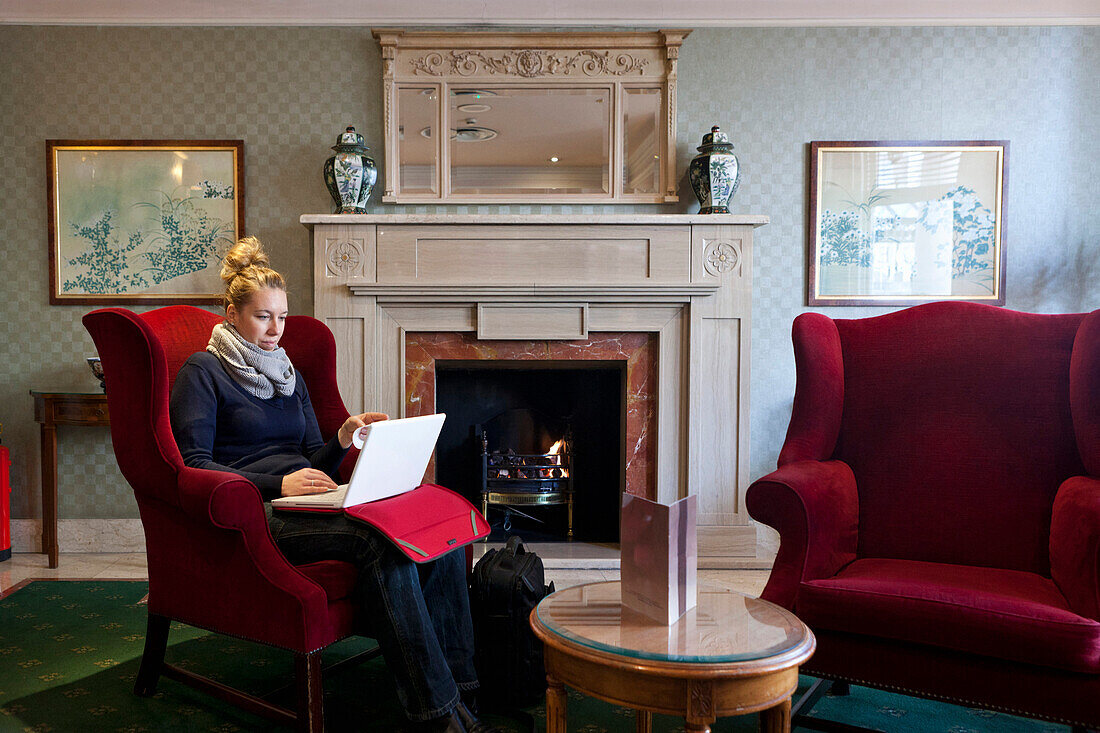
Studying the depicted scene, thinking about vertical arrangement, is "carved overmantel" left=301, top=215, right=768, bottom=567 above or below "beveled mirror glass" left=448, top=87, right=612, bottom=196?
below

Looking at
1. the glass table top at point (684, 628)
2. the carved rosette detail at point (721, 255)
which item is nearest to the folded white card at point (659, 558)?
the glass table top at point (684, 628)

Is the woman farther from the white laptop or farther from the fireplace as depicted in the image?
the fireplace

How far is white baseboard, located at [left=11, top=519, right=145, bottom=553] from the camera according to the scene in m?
3.51

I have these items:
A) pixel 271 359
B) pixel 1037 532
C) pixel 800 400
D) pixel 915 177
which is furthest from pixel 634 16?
pixel 1037 532

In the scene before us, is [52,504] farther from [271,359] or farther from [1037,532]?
[1037,532]

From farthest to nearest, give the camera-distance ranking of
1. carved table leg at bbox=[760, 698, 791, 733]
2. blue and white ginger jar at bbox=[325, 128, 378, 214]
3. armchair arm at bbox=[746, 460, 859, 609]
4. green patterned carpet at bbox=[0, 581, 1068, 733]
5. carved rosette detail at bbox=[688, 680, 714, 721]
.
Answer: blue and white ginger jar at bbox=[325, 128, 378, 214] → green patterned carpet at bbox=[0, 581, 1068, 733] → armchair arm at bbox=[746, 460, 859, 609] → carved table leg at bbox=[760, 698, 791, 733] → carved rosette detail at bbox=[688, 680, 714, 721]

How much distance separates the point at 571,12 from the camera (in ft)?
11.4

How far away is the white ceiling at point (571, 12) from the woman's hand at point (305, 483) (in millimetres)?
2521

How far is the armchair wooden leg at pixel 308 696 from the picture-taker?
158 centimetres

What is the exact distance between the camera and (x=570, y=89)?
138 inches

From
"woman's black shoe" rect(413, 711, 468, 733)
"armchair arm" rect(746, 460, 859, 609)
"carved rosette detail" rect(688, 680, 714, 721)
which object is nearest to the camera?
"carved rosette detail" rect(688, 680, 714, 721)

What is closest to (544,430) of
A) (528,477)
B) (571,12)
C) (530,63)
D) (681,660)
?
(528,477)

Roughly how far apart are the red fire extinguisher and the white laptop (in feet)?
7.67

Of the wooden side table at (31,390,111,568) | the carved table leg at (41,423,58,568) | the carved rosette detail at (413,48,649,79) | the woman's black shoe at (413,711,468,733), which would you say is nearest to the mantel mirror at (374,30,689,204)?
the carved rosette detail at (413,48,649,79)
